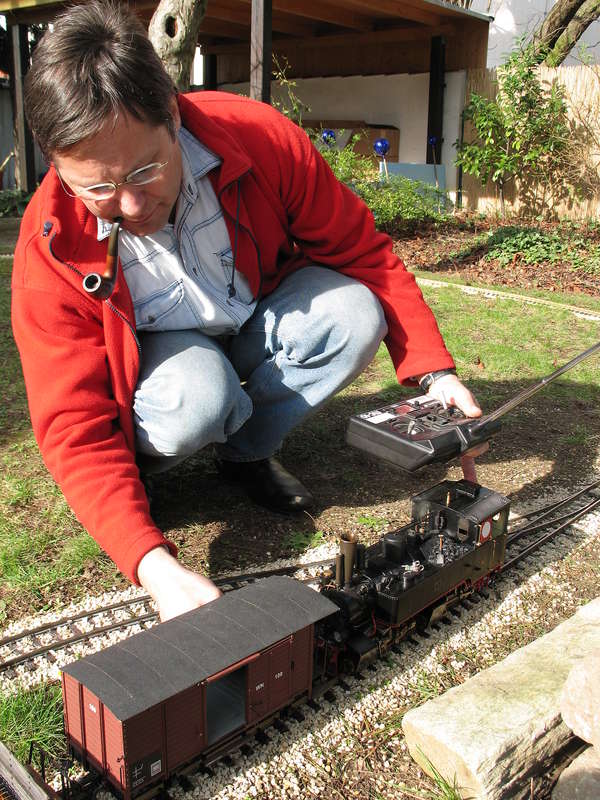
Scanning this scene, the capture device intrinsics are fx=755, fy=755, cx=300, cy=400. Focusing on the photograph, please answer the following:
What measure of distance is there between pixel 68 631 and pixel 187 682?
1.04 metres

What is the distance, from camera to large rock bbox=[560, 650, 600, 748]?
192 cm

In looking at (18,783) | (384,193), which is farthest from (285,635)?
(384,193)

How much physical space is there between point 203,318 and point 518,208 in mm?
11470

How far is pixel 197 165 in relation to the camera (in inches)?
115

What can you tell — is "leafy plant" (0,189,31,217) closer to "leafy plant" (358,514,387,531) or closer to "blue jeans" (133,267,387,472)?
"blue jeans" (133,267,387,472)

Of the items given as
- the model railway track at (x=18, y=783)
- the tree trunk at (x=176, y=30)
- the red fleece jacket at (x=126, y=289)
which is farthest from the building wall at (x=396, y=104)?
the model railway track at (x=18, y=783)

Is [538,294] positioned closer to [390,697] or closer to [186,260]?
[186,260]

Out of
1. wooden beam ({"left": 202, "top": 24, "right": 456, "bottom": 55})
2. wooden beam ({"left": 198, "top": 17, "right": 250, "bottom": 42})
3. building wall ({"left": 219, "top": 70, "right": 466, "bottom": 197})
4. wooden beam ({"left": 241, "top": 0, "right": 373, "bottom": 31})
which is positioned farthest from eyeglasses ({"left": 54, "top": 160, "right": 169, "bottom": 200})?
wooden beam ({"left": 198, "top": 17, "right": 250, "bottom": 42})

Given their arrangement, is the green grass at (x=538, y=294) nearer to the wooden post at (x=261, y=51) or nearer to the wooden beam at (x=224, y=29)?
the wooden post at (x=261, y=51)

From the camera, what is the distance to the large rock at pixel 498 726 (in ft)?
6.63

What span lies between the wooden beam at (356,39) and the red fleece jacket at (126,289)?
452 inches

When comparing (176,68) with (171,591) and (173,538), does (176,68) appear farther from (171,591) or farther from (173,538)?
(171,591)

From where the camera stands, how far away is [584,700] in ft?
6.41

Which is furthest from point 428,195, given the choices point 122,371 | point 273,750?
point 273,750
